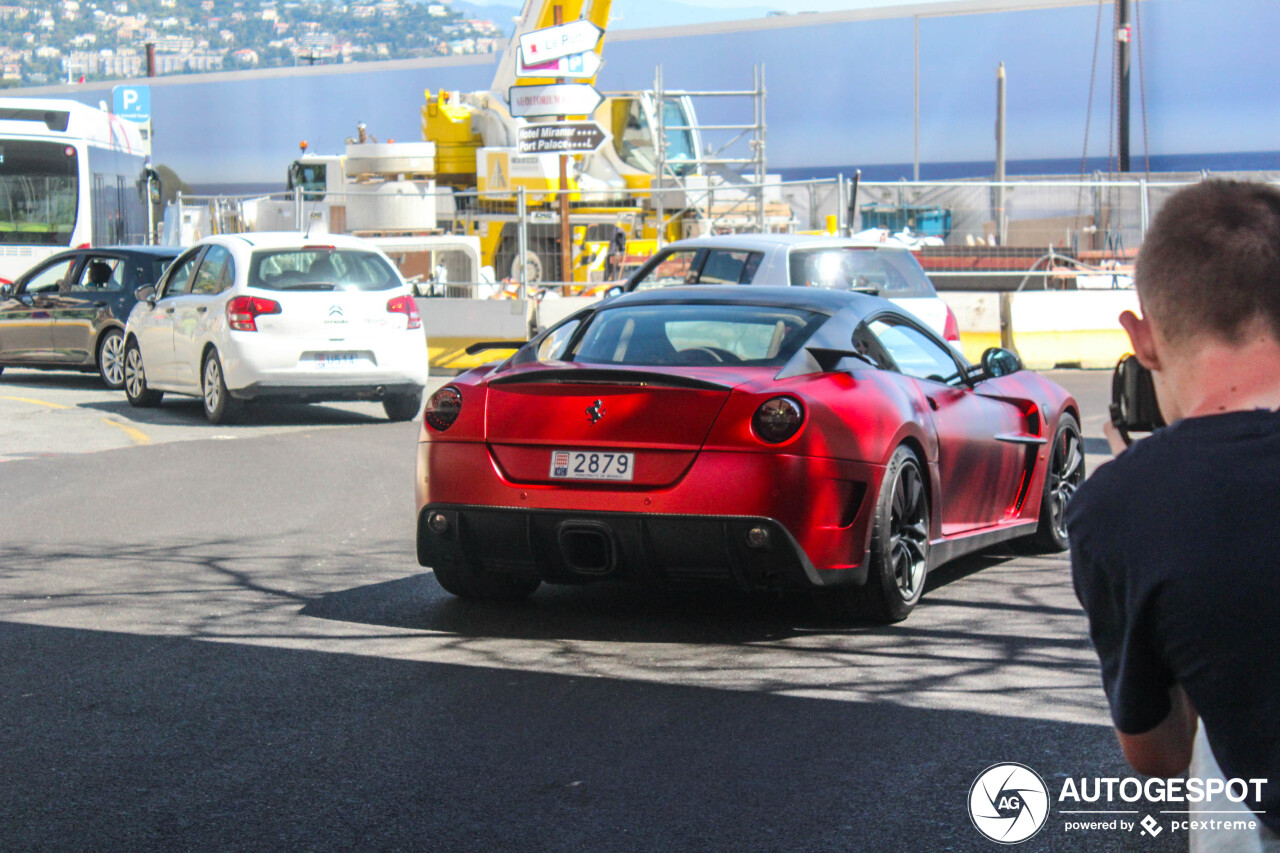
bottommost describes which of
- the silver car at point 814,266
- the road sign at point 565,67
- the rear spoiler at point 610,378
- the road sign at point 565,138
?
the rear spoiler at point 610,378

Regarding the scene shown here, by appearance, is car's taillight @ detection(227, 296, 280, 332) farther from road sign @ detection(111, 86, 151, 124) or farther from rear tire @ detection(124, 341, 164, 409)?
road sign @ detection(111, 86, 151, 124)

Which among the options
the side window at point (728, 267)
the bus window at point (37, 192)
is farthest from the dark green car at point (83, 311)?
the side window at point (728, 267)

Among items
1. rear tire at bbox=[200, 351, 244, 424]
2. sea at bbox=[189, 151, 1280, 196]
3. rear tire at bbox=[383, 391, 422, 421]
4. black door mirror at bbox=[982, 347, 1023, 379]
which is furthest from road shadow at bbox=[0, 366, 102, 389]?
sea at bbox=[189, 151, 1280, 196]

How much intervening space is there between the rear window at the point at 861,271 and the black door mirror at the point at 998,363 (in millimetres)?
4252

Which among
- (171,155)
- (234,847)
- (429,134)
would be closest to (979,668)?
(234,847)

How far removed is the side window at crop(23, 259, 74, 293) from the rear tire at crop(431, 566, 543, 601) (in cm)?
1235

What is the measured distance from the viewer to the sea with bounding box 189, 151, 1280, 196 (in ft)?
157

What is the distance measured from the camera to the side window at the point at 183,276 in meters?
14.6

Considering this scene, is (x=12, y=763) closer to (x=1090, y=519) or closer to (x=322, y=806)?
(x=322, y=806)

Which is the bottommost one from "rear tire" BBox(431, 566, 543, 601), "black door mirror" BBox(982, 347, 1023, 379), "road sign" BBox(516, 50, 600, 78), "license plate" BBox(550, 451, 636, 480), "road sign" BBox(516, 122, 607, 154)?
"rear tire" BBox(431, 566, 543, 601)

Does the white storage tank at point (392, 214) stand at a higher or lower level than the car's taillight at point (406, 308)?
higher

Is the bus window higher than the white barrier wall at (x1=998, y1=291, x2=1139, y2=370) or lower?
higher

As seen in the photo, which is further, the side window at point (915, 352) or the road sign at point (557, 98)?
the road sign at point (557, 98)

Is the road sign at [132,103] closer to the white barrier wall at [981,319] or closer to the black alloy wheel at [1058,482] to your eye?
the white barrier wall at [981,319]
